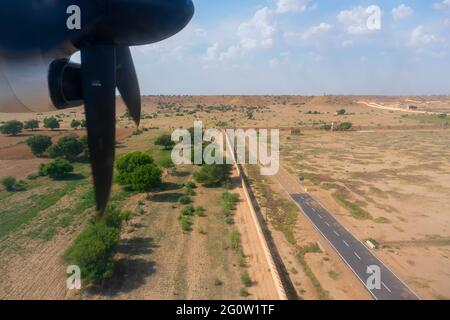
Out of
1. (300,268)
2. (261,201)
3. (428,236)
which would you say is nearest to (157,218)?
(261,201)

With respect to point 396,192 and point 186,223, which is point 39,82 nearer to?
point 186,223

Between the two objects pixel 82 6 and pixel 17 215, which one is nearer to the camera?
pixel 82 6

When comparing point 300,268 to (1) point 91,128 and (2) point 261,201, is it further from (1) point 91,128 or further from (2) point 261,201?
(1) point 91,128

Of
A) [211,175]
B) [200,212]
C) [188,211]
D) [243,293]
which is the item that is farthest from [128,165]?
[243,293]

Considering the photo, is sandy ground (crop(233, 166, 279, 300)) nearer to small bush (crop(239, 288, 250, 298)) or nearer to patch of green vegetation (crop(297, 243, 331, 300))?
small bush (crop(239, 288, 250, 298))
